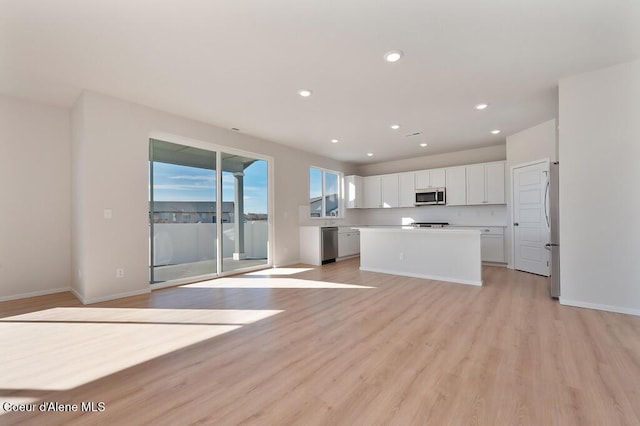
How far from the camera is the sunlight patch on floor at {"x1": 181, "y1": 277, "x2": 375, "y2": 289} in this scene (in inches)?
176

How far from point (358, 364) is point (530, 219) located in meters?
4.94

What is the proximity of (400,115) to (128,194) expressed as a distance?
4.32 metres

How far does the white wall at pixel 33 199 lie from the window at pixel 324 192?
4.72m

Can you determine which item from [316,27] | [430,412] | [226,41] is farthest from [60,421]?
[316,27]

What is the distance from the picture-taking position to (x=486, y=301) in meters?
3.61

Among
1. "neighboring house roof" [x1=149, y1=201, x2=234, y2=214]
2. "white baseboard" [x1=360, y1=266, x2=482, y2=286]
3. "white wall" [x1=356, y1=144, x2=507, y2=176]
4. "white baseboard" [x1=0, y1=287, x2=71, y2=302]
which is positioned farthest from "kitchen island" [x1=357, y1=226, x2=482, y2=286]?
"white baseboard" [x1=0, y1=287, x2=71, y2=302]

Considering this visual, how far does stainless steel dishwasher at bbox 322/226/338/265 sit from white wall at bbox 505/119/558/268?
3737 millimetres

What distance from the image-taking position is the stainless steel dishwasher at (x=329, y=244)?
6.53 meters

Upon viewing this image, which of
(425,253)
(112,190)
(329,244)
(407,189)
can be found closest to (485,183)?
(407,189)

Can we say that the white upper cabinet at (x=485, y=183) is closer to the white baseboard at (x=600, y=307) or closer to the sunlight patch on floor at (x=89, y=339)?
the white baseboard at (x=600, y=307)

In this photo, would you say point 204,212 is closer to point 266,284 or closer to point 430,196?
point 266,284

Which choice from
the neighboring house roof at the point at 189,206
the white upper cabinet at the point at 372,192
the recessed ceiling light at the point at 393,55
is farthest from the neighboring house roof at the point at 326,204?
the recessed ceiling light at the point at 393,55

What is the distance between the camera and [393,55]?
2830mm

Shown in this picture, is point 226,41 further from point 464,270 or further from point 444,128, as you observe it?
point 464,270
